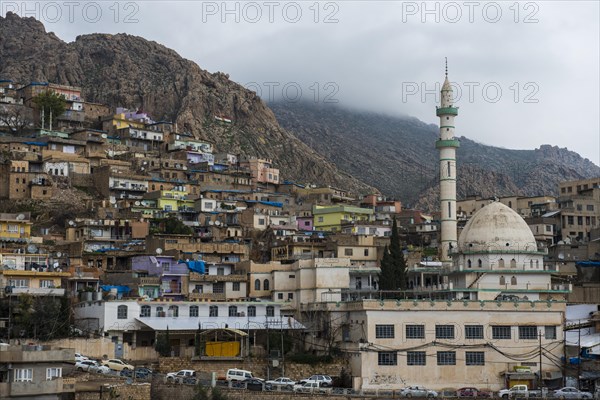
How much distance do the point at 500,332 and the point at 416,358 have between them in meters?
5.32

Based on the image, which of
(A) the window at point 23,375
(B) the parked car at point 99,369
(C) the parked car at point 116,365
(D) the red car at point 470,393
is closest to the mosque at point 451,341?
(D) the red car at point 470,393

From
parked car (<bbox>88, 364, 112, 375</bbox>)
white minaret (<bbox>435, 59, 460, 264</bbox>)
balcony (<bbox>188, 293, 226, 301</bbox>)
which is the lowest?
parked car (<bbox>88, 364, 112, 375</bbox>)

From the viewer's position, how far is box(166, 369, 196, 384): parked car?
1871 inches

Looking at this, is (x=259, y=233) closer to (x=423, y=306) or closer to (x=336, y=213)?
(x=336, y=213)

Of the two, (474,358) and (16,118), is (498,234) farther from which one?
(16,118)

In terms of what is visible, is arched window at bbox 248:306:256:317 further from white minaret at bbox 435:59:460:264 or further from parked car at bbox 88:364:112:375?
white minaret at bbox 435:59:460:264

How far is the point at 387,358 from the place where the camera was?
54656 millimetres

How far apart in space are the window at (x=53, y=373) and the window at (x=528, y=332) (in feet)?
92.0

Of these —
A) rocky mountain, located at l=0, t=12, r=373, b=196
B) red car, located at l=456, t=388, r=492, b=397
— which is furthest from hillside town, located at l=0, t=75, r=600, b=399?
rocky mountain, located at l=0, t=12, r=373, b=196

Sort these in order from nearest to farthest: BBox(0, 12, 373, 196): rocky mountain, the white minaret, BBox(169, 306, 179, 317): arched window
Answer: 1. BBox(169, 306, 179, 317): arched window
2. the white minaret
3. BBox(0, 12, 373, 196): rocky mountain

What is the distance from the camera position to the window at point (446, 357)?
181 feet

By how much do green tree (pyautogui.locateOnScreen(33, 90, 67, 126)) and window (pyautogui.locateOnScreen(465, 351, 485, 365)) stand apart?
209ft

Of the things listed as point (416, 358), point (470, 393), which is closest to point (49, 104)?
point (416, 358)

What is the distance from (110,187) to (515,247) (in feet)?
129
